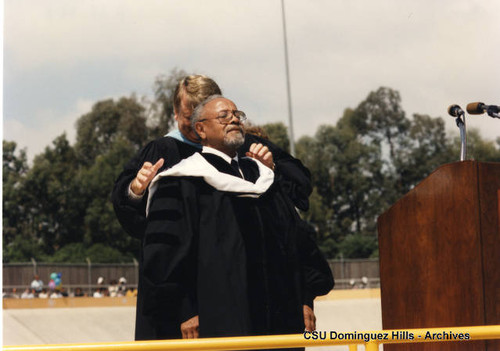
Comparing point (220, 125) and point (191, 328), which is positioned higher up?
point (220, 125)

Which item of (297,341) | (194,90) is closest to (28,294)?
(194,90)

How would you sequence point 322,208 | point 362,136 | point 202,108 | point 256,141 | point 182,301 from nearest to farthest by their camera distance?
point 182,301
point 202,108
point 256,141
point 322,208
point 362,136

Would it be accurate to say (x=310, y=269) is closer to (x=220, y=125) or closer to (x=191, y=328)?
(x=191, y=328)

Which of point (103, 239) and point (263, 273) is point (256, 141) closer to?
point (263, 273)

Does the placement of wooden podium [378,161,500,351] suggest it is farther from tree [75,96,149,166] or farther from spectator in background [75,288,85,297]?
tree [75,96,149,166]

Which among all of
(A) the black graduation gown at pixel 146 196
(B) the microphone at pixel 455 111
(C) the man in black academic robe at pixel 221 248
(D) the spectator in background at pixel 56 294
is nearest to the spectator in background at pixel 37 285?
(D) the spectator in background at pixel 56 294

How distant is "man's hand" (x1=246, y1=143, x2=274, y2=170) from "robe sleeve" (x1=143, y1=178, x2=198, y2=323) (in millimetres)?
433

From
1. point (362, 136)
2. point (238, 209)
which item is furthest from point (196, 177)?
point (362, 136)

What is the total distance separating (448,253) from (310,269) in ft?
2.23

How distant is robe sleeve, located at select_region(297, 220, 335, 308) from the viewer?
3.82 metres

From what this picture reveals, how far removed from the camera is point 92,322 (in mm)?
28000

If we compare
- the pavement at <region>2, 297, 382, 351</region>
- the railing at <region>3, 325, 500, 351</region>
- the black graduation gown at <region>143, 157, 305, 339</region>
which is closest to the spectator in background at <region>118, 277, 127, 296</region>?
the pavement at <region>2, 297, 382, 351</region>

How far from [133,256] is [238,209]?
42315 millimetres

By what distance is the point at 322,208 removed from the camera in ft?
179
